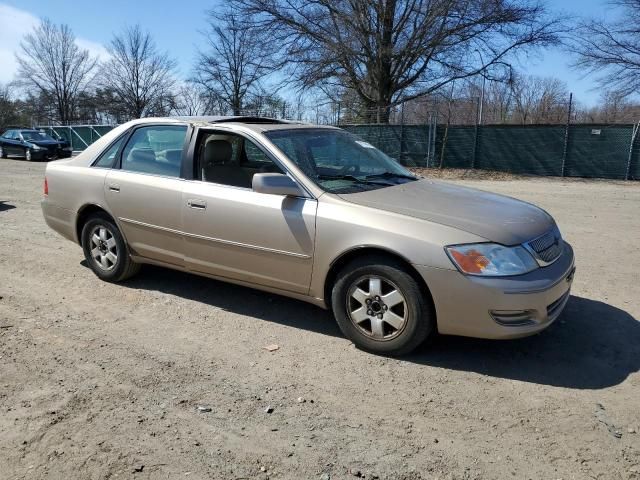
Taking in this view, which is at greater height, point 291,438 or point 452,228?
point 452,228

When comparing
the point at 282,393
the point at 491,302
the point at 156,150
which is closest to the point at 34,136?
the point at 156,150

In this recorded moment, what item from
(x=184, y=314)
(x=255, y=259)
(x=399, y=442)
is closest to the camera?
(x=399, y=442)

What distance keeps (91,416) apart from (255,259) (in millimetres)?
1676

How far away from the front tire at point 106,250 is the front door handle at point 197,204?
1.02 metres

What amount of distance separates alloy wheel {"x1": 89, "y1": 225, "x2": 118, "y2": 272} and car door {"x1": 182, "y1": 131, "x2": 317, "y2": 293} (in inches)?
41.4

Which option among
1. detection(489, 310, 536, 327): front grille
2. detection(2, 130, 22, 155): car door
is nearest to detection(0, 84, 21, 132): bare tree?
detection(2, 130, 22, 155): car door

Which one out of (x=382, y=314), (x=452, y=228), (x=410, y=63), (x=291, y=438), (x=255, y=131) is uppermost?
(x=410, y=63)

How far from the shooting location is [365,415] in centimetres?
308

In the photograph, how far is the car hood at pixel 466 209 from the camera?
141 inches

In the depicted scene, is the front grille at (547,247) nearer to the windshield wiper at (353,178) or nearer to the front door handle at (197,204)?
the windshield wiper at (353,178)

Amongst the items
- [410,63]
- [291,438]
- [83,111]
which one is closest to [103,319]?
[291,438]

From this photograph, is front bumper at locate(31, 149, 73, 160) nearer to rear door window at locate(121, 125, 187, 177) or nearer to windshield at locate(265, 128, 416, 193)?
rear door window at locate(121, 125, 187, 177)

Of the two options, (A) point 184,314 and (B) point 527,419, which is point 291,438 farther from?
(A) point 184,314

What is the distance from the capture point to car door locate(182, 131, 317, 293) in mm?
4016
